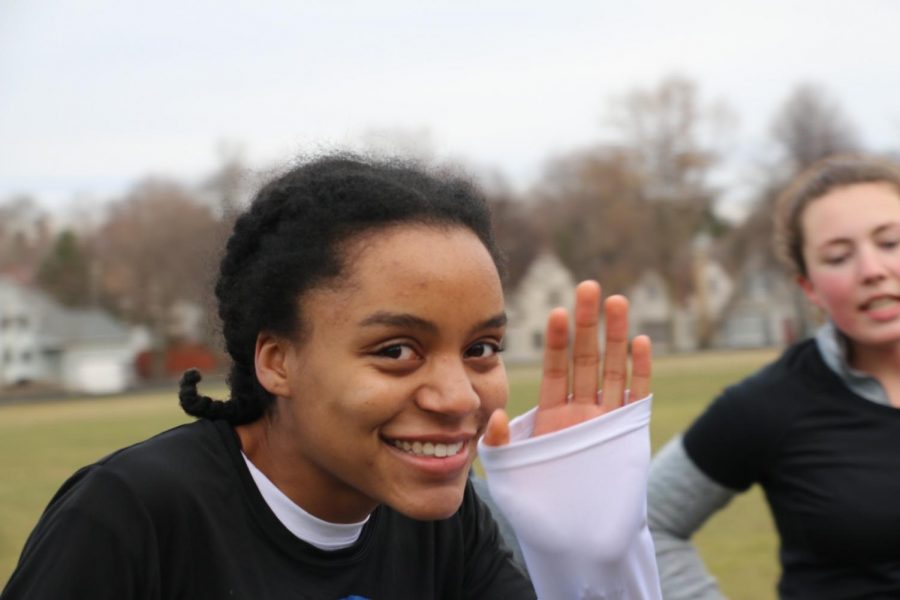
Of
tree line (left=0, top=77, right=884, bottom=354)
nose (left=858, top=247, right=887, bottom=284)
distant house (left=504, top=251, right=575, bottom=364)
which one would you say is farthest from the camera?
distant house (left=504, top=251, right=575, bottom=364)

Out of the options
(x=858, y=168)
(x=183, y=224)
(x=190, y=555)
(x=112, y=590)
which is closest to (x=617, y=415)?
(x=190, y=555)

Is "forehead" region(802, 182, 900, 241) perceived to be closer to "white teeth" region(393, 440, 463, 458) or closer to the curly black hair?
the curly black hair

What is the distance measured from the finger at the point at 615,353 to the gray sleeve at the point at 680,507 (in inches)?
37.6

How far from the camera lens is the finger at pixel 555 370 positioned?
2.21 meters

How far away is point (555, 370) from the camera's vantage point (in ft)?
7.43

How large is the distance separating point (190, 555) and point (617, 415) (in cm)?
83

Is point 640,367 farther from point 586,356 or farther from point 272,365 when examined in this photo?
point 272,365

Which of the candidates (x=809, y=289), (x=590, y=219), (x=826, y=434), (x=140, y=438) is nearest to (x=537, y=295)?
(x=590, y=219)

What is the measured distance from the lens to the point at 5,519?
37.2 ft

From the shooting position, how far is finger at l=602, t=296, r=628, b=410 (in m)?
2.17

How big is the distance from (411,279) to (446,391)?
0.68ft

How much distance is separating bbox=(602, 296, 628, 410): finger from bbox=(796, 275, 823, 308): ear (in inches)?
45.5

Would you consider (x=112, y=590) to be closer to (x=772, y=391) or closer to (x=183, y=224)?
(x=772, y=391)

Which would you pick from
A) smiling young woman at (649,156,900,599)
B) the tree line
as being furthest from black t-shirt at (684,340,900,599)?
the tree line
